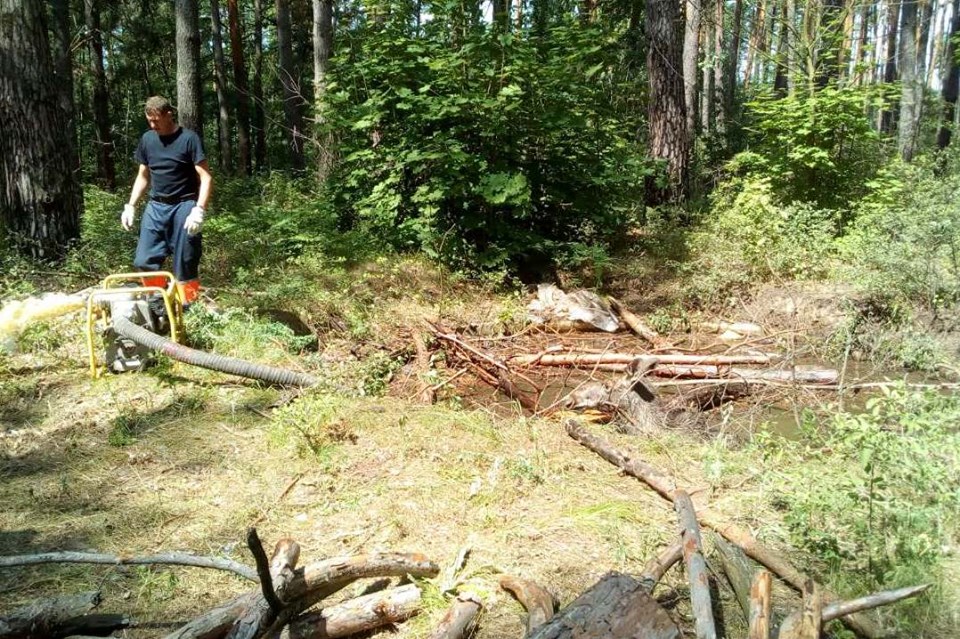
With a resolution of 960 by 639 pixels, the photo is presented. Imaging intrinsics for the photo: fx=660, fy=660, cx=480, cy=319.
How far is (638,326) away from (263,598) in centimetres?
582

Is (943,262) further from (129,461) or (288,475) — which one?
(129,461)

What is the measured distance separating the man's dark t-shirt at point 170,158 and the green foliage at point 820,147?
8.05m

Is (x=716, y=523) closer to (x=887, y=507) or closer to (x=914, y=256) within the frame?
(x=887, y=507)

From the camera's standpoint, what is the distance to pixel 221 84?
19.4 metres

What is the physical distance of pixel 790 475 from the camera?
3705 millimetres

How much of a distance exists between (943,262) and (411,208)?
6.05m

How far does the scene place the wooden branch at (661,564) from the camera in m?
2.58

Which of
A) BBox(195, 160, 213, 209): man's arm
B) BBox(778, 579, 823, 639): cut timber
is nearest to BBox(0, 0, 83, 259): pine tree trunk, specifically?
BBox(195, 160, 213, 209): man's arm

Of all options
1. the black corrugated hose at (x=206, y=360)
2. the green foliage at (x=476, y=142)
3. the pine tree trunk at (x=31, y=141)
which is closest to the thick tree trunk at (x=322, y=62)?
the green foliage at (x=476, y=142)

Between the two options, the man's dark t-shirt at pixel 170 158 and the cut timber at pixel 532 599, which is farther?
the man's dark t-shirt at pixel 170 158

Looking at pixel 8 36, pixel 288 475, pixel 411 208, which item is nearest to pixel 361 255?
pixel 411 208

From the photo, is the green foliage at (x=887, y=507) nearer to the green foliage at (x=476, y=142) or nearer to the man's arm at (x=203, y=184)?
the man's arm at (x=203, y=184)

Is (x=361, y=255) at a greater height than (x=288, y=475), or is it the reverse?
(x=361, y=255)

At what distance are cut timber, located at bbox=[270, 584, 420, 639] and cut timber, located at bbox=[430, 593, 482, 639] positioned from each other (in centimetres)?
18
